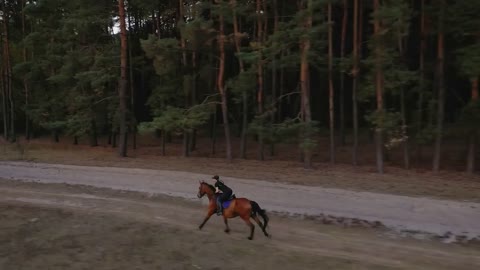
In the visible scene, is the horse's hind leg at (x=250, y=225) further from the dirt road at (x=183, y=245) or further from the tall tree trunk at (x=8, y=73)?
the tall tree trunk at (x=8, y=73)

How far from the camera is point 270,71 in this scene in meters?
30.1

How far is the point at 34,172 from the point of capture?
20094mm

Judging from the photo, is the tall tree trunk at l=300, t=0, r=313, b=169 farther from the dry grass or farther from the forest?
the dry grass

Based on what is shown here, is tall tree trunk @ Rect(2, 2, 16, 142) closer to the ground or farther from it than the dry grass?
farther from it

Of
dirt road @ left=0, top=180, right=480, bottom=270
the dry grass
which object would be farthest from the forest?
dirt road @ left=0, top=180, right=480, bottom=270

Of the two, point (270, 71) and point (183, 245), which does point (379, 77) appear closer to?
point (270, 71)

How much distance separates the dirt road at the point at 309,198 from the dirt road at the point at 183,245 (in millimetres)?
1119

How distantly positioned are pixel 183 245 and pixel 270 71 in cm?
2114

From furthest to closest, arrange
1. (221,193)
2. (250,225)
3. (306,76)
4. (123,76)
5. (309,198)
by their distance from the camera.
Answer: (123,76), (306,76), (309,198), (221,193), (250,225)

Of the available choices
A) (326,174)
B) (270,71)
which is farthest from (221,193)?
(270,71)

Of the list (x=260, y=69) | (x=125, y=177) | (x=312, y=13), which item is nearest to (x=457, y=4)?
(x=312, y=13)

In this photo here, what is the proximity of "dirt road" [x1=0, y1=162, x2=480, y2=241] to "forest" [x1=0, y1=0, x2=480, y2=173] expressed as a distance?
5228 mm

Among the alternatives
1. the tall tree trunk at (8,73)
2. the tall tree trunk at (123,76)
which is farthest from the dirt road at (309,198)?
the tall tree trunk at (8,73)

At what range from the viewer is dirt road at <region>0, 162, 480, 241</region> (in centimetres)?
1155
